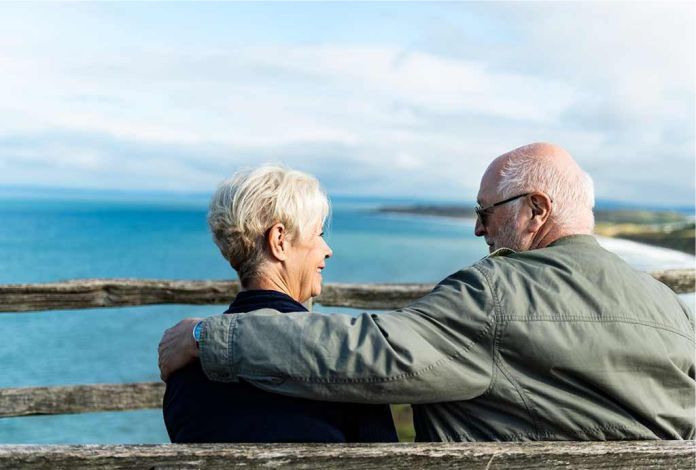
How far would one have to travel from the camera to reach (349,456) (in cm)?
168

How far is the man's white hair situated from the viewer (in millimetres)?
2383

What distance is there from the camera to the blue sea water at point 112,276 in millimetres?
14844

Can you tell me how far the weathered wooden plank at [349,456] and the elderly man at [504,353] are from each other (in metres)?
0.17

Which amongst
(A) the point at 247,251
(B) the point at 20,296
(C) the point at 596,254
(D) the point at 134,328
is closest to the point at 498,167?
(C) the point at 596,254

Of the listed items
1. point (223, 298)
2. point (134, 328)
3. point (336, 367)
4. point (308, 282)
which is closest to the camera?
point (336, 367)

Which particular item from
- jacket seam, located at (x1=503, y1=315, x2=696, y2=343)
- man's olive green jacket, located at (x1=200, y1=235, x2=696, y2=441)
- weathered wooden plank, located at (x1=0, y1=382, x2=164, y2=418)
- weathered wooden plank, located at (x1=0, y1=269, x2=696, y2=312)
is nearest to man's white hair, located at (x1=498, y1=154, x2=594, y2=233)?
man's olive green jacket, located at (x1=200, y1=235, x2=696, y2=441)

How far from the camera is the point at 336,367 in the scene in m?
1.79

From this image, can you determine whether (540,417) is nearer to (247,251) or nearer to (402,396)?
(402,396)

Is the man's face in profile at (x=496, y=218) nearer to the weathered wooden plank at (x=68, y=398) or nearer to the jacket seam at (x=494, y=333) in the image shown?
the jacket seam at (x=494, y=333)

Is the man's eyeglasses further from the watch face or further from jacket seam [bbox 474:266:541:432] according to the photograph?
the watch face

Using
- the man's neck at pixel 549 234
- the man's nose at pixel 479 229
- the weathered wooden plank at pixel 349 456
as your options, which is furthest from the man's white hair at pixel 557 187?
the weathered wooden plank at pixel 349 456

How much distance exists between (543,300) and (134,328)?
27.1 m

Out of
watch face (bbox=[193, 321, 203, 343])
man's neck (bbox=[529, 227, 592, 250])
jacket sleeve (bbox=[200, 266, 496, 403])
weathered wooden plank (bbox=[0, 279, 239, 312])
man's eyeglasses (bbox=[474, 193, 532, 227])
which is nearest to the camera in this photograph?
jacket sleeve (bbox=[200, 266, 496, 403])

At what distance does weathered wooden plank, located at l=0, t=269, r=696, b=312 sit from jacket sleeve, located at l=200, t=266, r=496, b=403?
2776 mm
